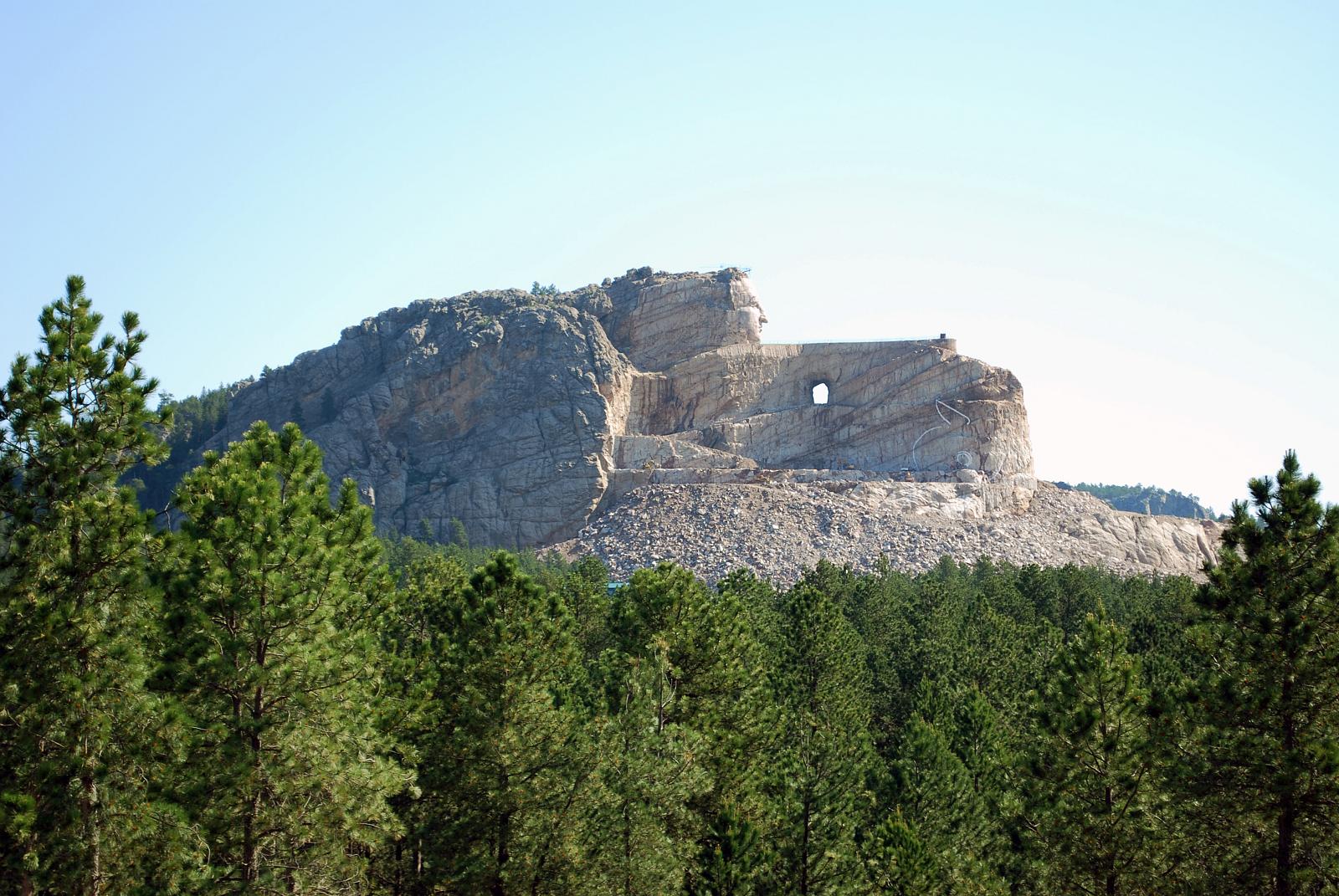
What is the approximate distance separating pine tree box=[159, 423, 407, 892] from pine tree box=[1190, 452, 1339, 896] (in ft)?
47.1

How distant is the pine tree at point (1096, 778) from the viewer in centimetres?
2356

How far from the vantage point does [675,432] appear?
111000 millimetres

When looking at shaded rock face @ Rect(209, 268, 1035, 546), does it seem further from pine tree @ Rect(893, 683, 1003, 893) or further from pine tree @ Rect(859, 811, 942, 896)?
pine tree @ Rect(859, 811, 942, 896)

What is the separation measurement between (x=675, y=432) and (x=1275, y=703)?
3561 inches

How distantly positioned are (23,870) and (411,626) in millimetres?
20337

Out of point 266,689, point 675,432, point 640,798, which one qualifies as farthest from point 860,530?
point 266,689

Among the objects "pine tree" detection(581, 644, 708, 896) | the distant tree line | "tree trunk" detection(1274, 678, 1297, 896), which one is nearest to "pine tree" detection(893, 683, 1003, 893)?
the distant tree line

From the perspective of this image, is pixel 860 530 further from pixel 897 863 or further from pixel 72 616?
pixel 72 616

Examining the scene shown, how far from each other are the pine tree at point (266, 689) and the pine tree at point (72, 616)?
118 cm

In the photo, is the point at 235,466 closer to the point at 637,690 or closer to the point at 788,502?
→ the point at 637,690

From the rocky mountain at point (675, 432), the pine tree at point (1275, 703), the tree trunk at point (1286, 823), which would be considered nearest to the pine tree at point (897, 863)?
the pine tree at point (1275, 703)

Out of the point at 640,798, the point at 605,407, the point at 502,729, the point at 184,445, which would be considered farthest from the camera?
the point at 184,445

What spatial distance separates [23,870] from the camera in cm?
1539

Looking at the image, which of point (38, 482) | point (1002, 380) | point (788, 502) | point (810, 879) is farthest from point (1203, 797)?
point (1002, 380)
